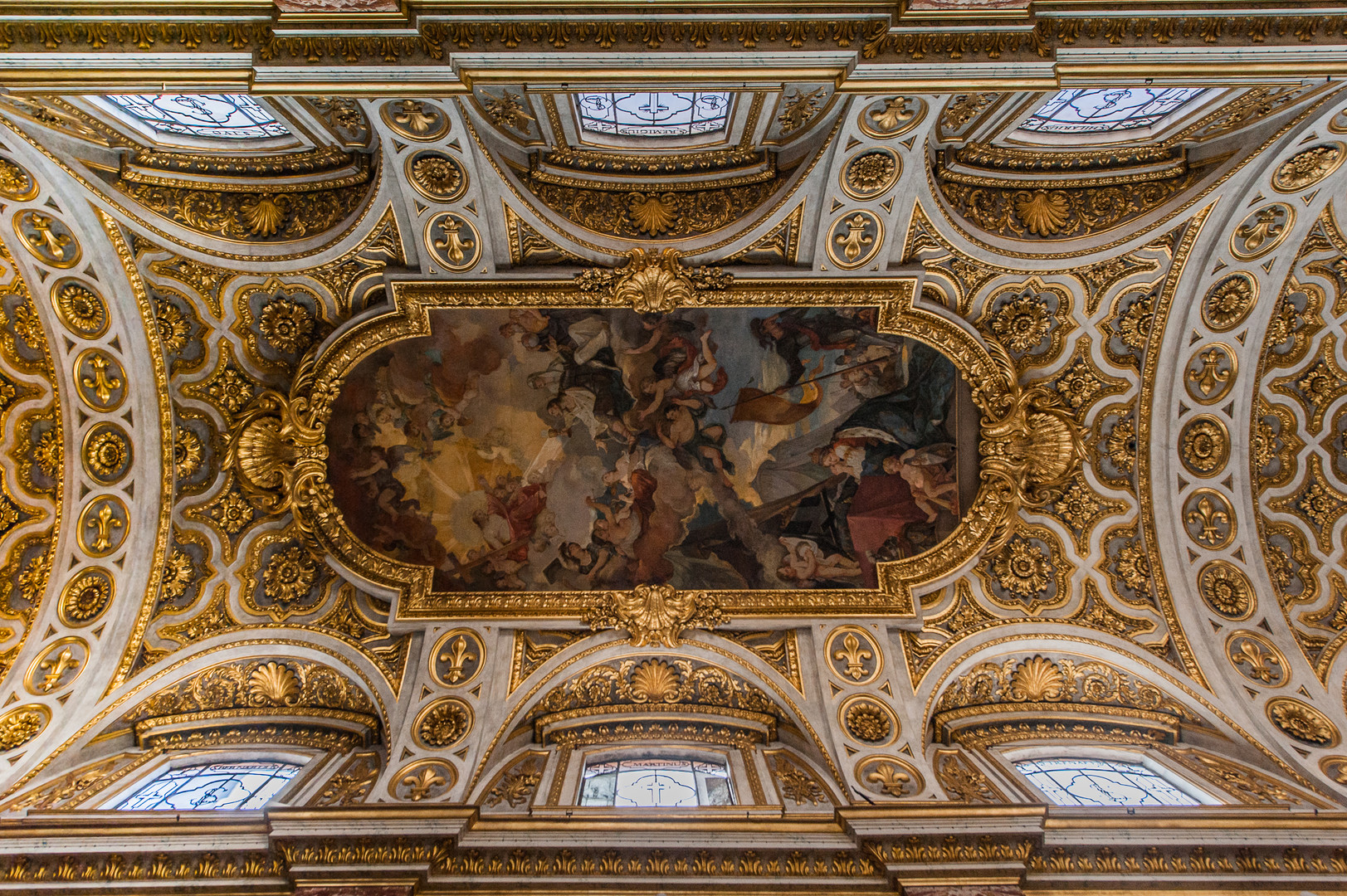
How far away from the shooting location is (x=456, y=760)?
9.64 meters

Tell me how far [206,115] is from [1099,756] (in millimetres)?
14379

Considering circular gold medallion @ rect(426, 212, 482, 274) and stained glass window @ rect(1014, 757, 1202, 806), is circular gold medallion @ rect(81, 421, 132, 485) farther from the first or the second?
stained glass window @ rect(1014, 757, 1202, 806)

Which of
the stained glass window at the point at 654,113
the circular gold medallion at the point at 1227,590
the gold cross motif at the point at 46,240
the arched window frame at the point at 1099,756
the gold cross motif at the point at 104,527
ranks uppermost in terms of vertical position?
the stained glass window at the point at 654,113

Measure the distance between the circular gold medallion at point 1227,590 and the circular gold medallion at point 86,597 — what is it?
1560 cm

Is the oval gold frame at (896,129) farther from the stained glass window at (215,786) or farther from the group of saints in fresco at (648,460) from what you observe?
the stained glass window at (215,786)

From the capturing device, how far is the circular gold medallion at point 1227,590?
10.8 meters

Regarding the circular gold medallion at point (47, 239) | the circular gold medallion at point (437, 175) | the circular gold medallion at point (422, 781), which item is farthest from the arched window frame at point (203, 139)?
the circular gold medallion at point (422, 781)

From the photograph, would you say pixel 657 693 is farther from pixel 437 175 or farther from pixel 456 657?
pixel 437 175

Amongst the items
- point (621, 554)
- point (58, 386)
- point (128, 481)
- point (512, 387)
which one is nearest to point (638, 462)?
point (621, 554)

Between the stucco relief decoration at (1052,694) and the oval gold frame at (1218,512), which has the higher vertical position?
the oval gold frame at (1218,512)

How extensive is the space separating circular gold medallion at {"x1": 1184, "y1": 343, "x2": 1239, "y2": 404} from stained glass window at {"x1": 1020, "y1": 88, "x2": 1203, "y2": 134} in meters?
3.52

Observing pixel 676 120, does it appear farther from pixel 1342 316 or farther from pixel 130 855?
pixel 130 855

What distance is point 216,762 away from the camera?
10.3 meters

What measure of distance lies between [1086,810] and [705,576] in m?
5.50
